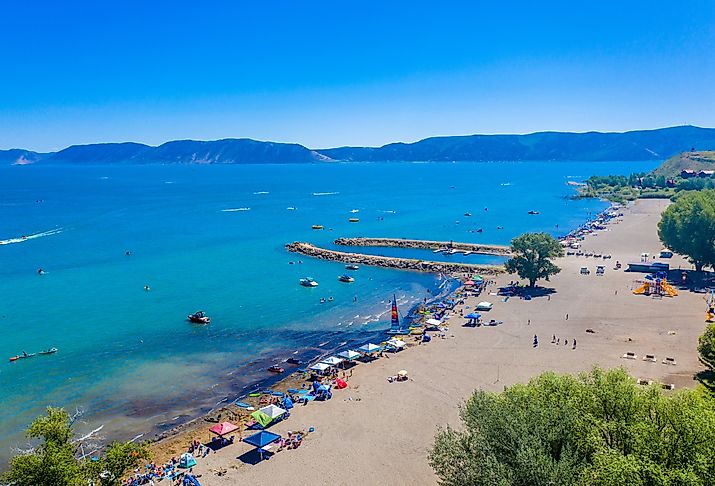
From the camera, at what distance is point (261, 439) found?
98.1ft

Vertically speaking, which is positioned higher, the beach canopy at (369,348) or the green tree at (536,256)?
the green tree at (536,256)

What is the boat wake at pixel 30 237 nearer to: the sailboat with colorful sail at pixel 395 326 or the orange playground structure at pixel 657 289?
the sailboat with colorful sail at pixel 395 326

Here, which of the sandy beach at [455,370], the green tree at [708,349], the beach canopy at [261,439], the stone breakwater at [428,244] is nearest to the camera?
the sandy beach at [455,370]

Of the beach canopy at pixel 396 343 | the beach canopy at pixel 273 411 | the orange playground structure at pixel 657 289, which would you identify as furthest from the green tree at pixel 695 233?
the beach canopy at pixel 273 411

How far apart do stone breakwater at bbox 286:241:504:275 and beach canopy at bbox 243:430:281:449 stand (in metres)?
51.0

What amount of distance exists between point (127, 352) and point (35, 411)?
10.9m

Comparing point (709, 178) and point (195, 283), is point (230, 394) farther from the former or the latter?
point (709, 178)

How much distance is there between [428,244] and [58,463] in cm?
8371

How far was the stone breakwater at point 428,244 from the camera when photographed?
300 ft

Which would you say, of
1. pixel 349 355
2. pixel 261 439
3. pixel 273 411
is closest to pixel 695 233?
pixel 349 355

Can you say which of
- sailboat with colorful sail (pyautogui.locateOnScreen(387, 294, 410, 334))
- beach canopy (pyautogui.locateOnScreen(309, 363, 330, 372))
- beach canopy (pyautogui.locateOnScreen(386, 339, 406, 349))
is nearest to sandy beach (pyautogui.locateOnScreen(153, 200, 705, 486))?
beach canopy (pyautogui.locateOnScreen(386, 339, 406, 349))

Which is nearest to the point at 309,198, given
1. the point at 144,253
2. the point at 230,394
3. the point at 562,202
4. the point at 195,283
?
the point at 562,202

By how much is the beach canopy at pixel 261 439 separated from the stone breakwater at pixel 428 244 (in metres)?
66.3

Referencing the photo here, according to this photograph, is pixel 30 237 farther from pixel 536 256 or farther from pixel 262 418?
pixel 536 256
